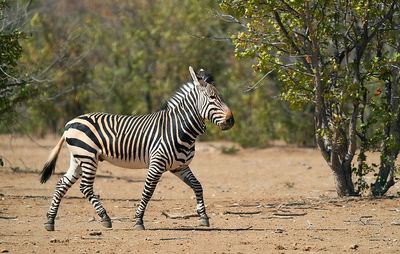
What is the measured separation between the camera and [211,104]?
1067 cm

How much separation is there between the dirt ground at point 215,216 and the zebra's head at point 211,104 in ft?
4.57

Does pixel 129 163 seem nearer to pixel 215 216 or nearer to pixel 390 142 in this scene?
pixel 215 216

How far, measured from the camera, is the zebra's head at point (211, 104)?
34.7 ft

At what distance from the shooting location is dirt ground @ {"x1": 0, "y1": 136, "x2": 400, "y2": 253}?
9.27 meters

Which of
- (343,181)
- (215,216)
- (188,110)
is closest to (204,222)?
(215,216)

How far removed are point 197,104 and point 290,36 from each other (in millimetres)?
2740

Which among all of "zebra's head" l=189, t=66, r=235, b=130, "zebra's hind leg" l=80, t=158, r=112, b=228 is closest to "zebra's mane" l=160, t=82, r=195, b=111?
"zebra's head" l=189, t=66, r=235, b=130

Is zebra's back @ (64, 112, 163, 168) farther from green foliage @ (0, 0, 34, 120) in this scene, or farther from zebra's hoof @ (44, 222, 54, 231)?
green foliage @ (0, 0, 34, 120)

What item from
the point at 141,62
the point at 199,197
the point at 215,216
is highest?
the point at 141,62

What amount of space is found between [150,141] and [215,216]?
1.92m

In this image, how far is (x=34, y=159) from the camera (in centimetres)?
2389

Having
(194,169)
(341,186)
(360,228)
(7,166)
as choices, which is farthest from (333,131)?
(7,166)

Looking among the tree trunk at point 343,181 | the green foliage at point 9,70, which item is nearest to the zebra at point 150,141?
the green foliage at point 9,70

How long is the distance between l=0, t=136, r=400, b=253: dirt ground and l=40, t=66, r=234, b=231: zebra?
1.60 ft
